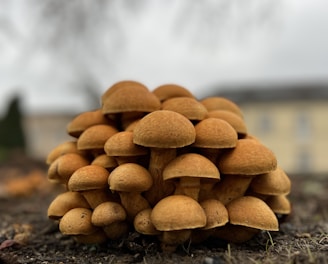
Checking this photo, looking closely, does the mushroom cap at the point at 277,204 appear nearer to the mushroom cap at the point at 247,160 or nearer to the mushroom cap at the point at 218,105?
the mushroom cap at the point at 247,160

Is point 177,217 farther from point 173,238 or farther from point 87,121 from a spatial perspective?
point 87,121

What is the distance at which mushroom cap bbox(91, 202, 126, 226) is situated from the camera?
2.51 metres

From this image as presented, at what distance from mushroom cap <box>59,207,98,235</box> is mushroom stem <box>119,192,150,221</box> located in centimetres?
26

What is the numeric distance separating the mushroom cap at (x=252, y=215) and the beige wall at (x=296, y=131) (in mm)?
26301

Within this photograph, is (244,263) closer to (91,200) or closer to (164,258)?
(164,258)

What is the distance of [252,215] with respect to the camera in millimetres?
2506

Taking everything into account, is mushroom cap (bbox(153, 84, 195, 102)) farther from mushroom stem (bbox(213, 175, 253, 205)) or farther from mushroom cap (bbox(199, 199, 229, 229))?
mushroom cap (bbox(199, 199, 229, 229))

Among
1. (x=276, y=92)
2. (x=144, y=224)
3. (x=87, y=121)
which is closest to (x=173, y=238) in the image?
(x=144, y=224)

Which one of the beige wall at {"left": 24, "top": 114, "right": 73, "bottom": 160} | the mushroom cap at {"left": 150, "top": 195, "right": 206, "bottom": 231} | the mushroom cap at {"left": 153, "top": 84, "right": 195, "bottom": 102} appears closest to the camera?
the mushroom cap at {"left": 150, "top": 195, "right": 206, "bottom": 231}

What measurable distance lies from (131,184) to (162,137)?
34 centimetres

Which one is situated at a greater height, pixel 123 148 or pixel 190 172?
pixel 123 148

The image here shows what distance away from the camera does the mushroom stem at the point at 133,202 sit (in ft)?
8.42

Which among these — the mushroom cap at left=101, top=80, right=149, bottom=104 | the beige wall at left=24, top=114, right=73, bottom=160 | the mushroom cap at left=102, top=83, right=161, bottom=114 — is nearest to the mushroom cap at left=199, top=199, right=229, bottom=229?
the mushroom cap at left=102, top=83, right=161, bottom=114

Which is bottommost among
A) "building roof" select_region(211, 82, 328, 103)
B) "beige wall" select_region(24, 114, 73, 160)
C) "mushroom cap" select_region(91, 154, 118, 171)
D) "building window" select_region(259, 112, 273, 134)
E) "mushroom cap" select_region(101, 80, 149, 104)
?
"beige wall" select_region(24, 114, 73, 160)
